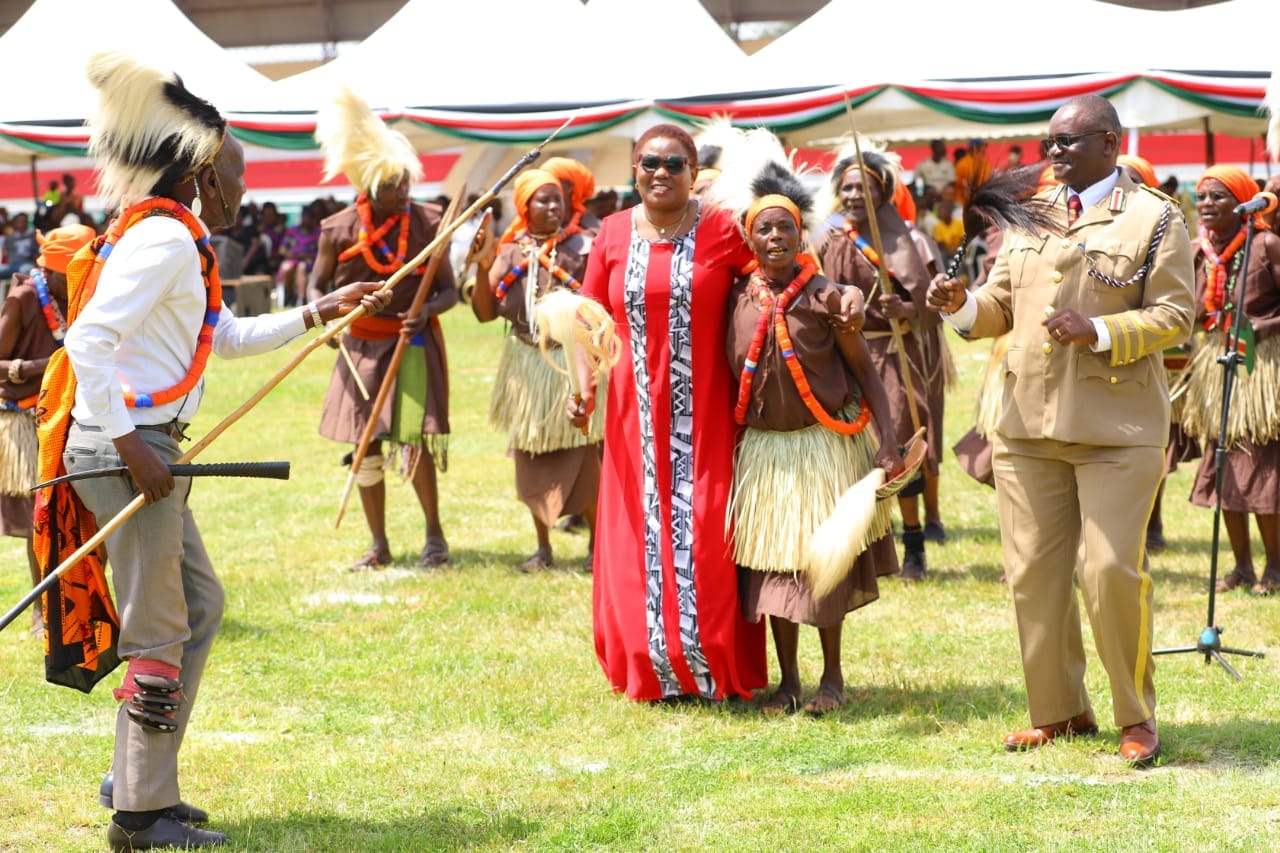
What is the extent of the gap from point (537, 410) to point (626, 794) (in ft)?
12.1

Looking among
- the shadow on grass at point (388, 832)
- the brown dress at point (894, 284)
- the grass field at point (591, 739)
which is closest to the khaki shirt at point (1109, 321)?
the grass field at point (591, 739)

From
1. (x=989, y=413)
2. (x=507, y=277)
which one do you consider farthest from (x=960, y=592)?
(x=507, y=277)

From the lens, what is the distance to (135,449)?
406cm

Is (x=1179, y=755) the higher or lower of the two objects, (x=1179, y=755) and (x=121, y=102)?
the lower

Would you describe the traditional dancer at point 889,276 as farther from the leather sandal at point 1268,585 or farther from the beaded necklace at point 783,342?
the beaded necklace at point 783,342

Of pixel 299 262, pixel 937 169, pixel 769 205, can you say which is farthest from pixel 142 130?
pixel 299 262

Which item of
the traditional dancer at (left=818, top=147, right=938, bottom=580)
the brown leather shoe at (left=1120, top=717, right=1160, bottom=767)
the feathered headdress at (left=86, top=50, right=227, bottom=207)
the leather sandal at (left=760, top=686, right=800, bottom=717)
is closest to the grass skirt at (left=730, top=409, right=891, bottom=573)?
the leather sandal at (left=760, top=686, right=800, bottom=717)

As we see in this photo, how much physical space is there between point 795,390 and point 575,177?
10.6ft

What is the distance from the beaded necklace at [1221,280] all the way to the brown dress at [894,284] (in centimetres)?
135

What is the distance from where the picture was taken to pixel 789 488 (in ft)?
18.3

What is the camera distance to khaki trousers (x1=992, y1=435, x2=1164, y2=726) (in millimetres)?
4875

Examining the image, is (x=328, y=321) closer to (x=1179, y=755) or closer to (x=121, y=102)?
(x=121, y=102)

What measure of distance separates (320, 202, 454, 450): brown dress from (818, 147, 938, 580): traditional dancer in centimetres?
215

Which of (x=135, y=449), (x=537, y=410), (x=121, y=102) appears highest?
(x=121, y=102)
